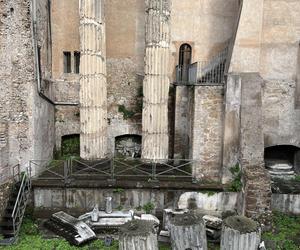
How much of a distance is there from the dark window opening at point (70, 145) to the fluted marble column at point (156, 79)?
12.1 feet

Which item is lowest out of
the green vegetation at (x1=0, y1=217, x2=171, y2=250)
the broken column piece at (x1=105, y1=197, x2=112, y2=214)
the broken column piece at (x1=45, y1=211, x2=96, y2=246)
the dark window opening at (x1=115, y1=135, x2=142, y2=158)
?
the green vegetation at (x1=0, y1=217, x2=171, y2=250)

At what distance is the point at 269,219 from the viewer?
399 inches

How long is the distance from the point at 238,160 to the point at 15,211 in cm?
714

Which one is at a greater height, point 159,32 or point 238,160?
point 159,32

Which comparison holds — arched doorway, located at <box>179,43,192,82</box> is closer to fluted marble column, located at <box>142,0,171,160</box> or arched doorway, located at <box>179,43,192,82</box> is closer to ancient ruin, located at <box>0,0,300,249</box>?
ancient ruin, located at <box>0,0,300,249</box>

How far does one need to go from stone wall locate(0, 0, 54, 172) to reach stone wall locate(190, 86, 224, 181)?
5.57 m

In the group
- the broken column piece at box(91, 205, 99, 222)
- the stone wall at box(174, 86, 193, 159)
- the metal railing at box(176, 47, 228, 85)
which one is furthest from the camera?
the stone wall at box(174, 86, 193, 159)

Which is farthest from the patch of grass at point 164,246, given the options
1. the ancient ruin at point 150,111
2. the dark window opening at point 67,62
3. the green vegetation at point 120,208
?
the dark window opening at point 67,62

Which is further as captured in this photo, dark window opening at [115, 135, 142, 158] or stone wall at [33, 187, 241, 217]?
dark window opening at [115, 135, 142, 158]

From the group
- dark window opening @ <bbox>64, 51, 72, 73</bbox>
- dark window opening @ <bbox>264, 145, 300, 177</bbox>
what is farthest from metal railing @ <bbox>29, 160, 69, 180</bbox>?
dark window opening @ <bbox>264, 145, 300, 177</bbox>

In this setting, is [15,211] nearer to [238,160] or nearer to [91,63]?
[91,63]

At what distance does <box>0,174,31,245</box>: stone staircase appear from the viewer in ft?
31.8

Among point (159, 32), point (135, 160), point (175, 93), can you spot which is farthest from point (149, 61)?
point (135, 160)

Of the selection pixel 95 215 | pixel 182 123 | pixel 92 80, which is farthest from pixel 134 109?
pixel 95 215
